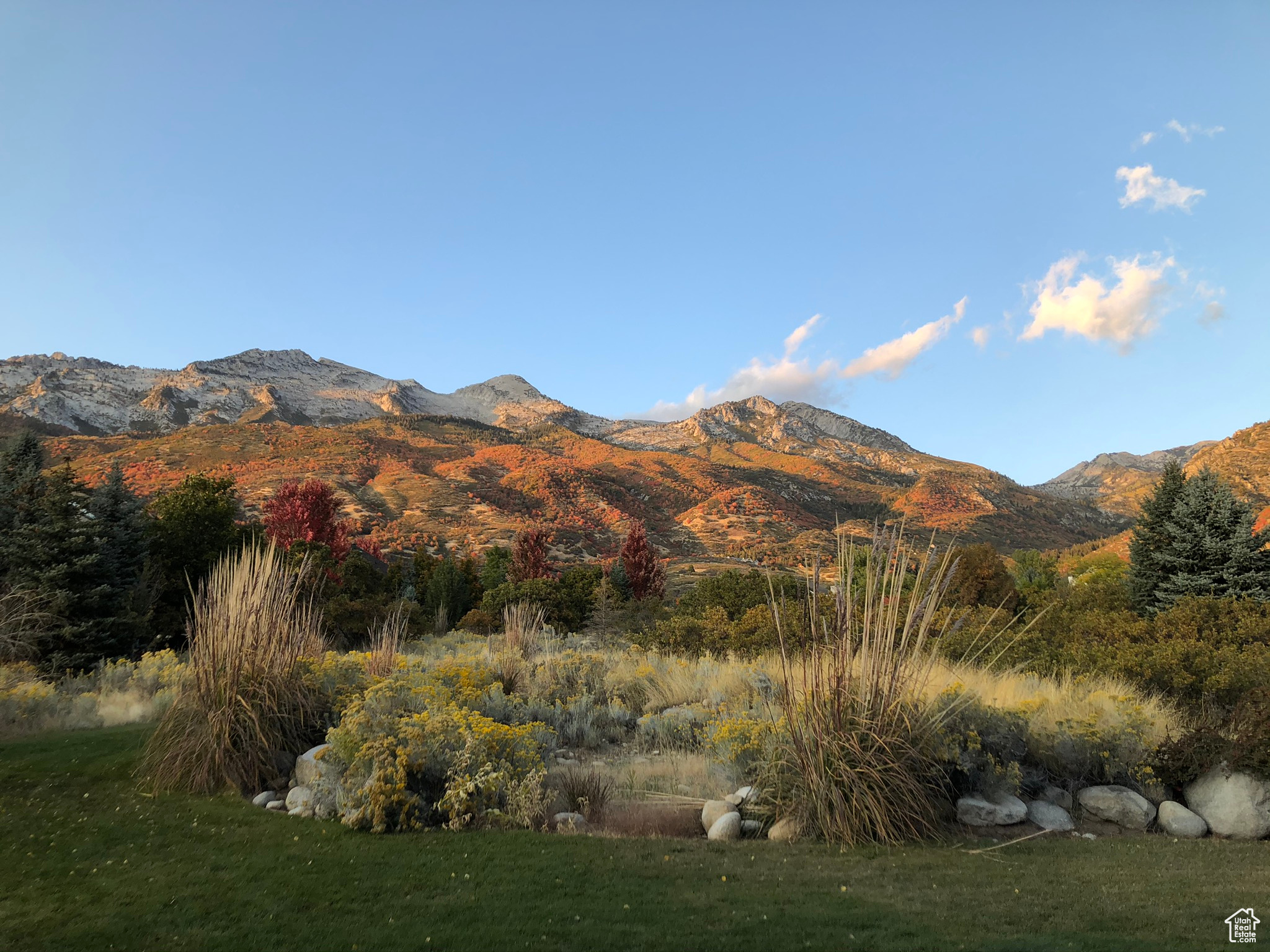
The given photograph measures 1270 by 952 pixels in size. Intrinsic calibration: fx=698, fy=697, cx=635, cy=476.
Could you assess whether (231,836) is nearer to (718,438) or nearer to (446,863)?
(446,863)

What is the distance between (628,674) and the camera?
35.6ft

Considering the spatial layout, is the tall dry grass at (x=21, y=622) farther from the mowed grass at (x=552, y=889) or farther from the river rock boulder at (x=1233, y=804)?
the river rock boulder at (x=1233, y=804)

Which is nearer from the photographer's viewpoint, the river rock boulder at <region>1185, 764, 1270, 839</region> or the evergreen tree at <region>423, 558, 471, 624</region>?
the river rock boulder at <region>1185, 764, 1270, 839</region>

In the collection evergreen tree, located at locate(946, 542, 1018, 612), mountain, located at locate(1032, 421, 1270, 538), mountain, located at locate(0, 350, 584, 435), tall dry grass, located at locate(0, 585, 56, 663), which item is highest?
mountain, located at locate(0, 350, 584, 435)

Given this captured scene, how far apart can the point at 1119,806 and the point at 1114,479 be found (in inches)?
5127

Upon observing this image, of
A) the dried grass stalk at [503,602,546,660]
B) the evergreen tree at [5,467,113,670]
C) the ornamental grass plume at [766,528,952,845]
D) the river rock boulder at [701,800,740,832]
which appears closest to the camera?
the ornamental grass plume at [766,528,952,845]

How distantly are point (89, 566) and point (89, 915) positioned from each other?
12.1m

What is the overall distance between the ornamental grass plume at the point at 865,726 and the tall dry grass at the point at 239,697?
4392 millimetres

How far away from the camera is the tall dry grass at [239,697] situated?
5867 millimetres

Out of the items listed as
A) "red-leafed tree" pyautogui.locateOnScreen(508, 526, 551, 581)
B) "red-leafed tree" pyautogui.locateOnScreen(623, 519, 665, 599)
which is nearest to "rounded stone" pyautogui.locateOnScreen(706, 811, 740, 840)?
"red-leafed tree" pyautogui.locateOnScreen(623, 519, 665, 599)

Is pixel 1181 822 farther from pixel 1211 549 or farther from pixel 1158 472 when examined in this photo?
pixel 1158 472

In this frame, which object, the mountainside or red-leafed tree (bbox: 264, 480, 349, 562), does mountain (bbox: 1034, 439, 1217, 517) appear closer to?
the mountainside

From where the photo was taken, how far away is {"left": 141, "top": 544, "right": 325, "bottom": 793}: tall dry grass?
5.87 m

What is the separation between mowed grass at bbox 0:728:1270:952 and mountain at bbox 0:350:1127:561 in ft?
68.0
